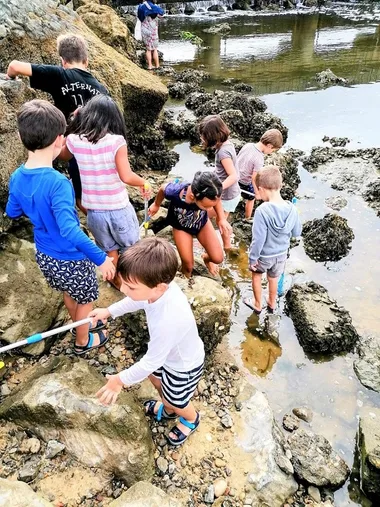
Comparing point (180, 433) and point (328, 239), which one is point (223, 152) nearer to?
point (328, 239)

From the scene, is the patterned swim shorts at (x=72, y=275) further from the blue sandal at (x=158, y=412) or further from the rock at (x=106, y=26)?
the rock at (x=106, y=26)

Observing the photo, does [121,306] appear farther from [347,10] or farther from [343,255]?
[347,10]

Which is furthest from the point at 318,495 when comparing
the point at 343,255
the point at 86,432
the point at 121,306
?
the point at 343,255

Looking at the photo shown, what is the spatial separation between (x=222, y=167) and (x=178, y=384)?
119 inches

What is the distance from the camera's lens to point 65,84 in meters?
3.83

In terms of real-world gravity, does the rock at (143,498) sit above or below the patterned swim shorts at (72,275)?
below

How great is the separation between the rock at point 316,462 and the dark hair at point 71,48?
3746 millimetres

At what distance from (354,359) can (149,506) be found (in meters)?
2.74

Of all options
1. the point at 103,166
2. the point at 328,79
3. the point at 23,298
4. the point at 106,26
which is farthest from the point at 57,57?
the point at 328,79

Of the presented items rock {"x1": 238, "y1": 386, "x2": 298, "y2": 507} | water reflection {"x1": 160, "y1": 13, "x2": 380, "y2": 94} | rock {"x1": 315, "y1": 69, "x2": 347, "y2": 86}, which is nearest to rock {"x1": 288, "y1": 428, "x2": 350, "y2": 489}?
rock {"x1": 238, "y1": 386, "x2": 298, "y2": 507}

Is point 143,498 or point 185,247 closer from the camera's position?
point 143,498

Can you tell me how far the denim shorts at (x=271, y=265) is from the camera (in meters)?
4.42

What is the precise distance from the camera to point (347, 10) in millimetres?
23391

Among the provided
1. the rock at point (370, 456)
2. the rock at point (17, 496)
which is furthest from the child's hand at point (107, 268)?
the rock at point (370, 456)
